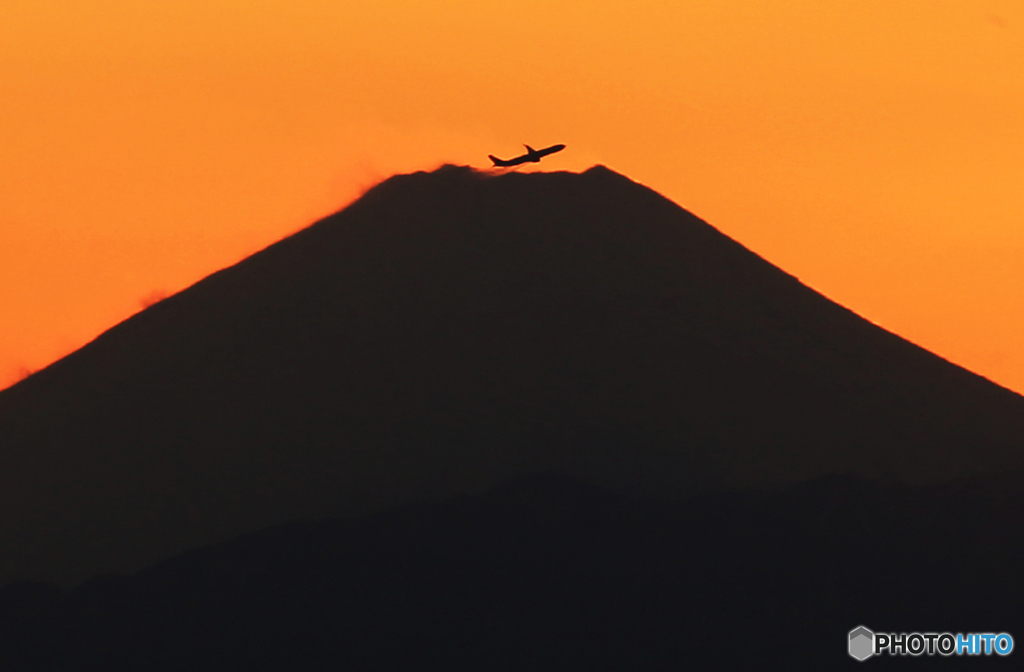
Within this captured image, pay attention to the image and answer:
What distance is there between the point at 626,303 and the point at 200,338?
21625 mm

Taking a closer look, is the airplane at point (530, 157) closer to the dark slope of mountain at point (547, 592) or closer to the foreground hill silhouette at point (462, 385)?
the foreground hill silhouette at point (462, 385)

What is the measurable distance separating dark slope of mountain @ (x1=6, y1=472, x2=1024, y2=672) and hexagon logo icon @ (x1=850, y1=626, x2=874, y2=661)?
731mm

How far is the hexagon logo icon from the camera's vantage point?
207ft

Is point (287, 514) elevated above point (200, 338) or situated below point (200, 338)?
below

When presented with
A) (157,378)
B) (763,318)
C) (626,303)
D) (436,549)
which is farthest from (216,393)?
(763,318)

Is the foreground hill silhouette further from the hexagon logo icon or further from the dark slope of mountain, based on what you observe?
the hexagon logo icon

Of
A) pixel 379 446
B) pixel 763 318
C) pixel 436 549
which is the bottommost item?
pixel 436 549

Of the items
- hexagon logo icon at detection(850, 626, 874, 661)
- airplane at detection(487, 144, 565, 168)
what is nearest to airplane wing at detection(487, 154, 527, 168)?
airplane at detection(487, 144, 565, 168)

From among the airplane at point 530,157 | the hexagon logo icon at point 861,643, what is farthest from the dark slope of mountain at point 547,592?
the airplane at point 530,157

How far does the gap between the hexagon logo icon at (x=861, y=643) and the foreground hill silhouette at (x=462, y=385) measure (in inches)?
348

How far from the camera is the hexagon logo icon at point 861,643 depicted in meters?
63.2

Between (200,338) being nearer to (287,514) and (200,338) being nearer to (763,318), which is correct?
(287,514)

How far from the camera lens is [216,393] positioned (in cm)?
7512

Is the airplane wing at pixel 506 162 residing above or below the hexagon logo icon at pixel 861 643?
above
